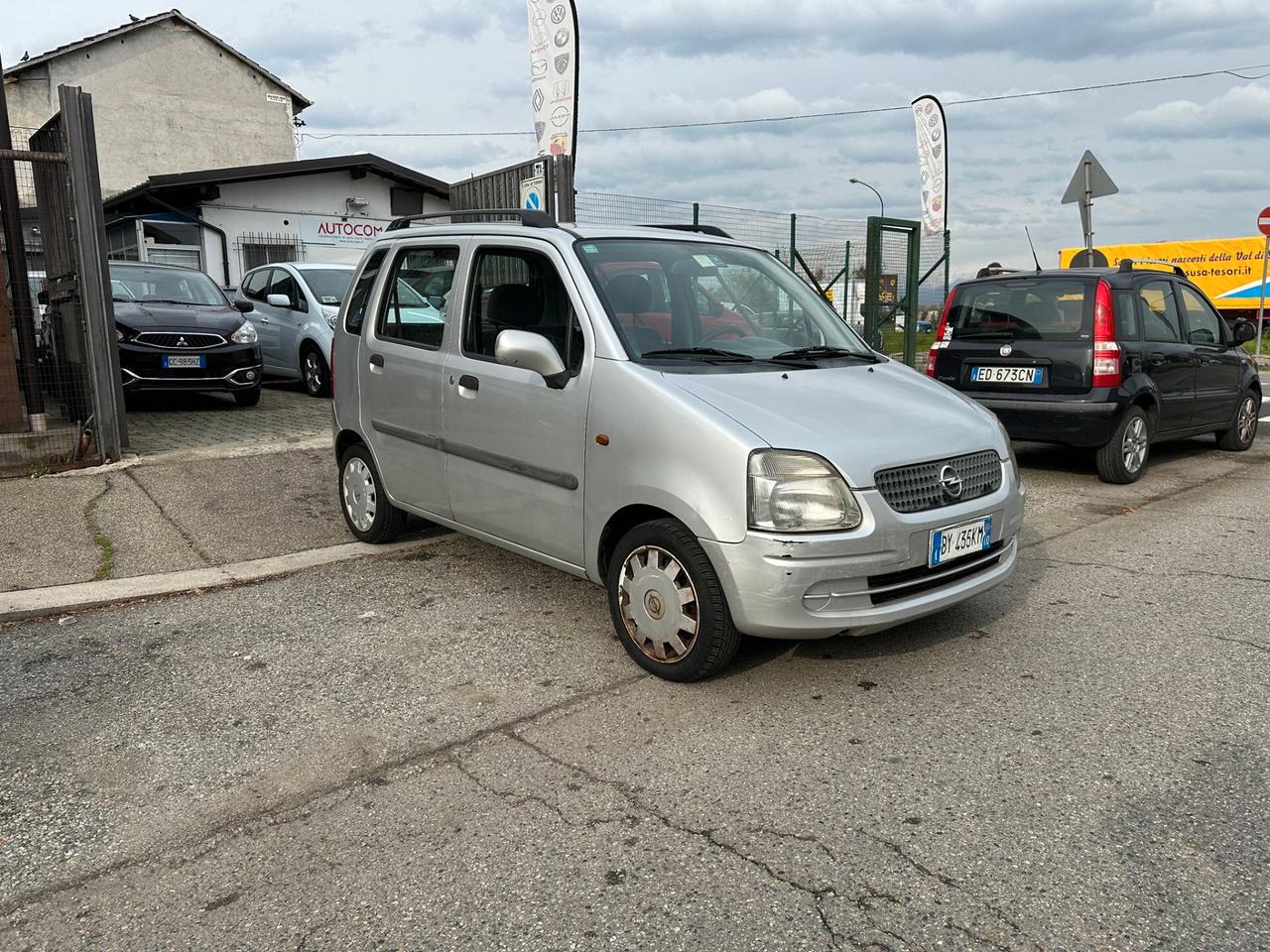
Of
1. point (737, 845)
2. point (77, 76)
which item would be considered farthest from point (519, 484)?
point (77, 76)

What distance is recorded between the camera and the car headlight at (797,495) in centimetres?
357

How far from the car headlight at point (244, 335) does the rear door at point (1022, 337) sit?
278 inches

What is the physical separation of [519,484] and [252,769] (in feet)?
5.58

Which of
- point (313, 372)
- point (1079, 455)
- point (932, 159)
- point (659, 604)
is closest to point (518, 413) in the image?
point (659, 604)

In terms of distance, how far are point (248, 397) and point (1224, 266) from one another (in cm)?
2752

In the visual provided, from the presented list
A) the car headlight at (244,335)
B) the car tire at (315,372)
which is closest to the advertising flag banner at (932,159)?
the car tire at (315,372)

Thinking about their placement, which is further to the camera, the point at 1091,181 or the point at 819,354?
the point at 1091,181

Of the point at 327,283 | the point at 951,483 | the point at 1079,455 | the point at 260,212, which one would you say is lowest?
the point at 1079,455

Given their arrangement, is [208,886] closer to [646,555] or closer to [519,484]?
[646,555]

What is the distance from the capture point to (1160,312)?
8273mm

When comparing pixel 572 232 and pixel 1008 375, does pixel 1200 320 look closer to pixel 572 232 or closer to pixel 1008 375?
pixel 1008 375

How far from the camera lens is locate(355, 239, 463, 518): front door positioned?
199 inches

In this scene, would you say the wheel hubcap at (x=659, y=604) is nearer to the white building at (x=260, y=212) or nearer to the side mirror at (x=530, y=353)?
the side mirror at (x=530, y=353)

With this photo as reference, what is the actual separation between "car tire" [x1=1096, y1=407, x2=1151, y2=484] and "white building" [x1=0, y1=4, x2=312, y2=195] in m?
27.2
